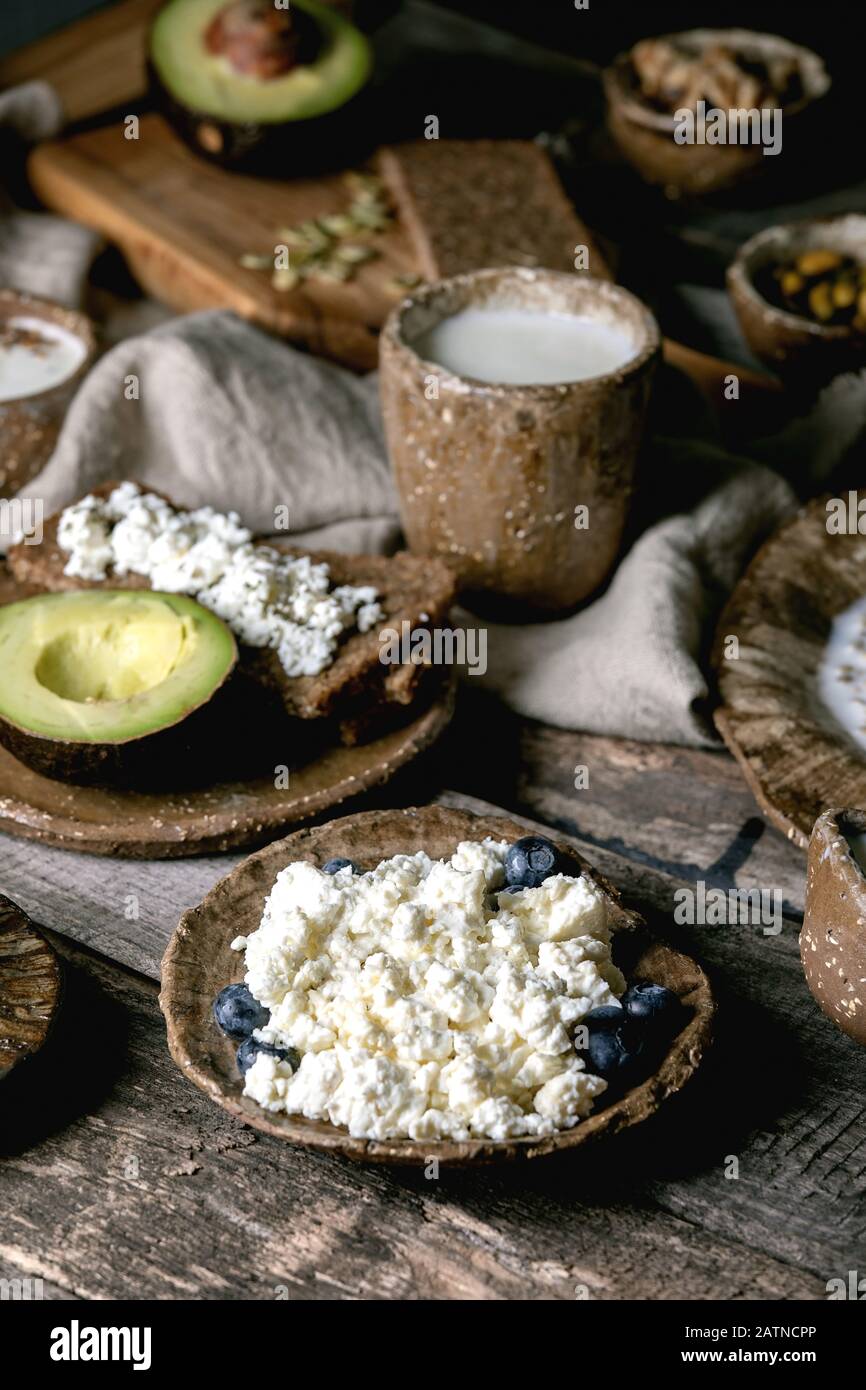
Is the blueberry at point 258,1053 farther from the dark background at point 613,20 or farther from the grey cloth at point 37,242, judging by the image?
the dark background at point 613,20

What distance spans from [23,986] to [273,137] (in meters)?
2.01

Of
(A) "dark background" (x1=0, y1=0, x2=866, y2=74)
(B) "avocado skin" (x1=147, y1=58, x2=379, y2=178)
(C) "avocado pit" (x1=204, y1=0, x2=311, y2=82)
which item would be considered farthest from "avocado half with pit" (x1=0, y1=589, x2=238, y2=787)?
(A) "dark background" (x1=0, y1=0, x2=866, y2=74)

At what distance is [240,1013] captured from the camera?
1.54m

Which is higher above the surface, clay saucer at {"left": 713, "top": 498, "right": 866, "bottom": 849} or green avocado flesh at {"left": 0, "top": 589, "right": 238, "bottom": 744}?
green avocado flesh at {"left": 0, "top": 589, "right": 238, "bottom": 744}

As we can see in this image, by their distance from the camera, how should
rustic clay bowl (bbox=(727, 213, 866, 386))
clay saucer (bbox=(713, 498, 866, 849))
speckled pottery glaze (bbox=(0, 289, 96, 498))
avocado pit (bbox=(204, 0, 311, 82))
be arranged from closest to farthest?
clay saucer (bbox=(713, 498, 866, 849)), speckled pottery glaze (bbox=(0, 289, 96, 498)), rustic clay bowl (bbox=(727, 213, 866, 386)), avocado pit (bbox=(204, 0, 311, 82))

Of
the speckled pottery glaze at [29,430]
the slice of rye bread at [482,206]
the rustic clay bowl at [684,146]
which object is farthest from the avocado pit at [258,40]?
the speckled pottery glaze at [29,430]

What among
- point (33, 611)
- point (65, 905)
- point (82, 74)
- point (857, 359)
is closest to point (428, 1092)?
point (65, 905)

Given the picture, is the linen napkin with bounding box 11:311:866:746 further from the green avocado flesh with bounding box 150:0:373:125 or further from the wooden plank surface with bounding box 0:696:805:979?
the green avocado flesh with bounding box 150:0:373:125

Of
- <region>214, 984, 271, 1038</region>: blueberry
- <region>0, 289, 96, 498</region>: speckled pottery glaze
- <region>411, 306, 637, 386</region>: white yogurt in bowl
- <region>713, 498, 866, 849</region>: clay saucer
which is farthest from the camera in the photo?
<region>0, 289, 96, 498</region>: speckled pottery glaze

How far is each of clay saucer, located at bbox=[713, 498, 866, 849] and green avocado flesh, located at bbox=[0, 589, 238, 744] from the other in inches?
27.0

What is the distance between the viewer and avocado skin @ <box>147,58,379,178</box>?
308 centimetres

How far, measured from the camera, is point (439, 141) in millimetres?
3182

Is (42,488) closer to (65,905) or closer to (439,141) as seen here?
(65,905)

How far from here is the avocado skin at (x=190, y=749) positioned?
182 centimetres
